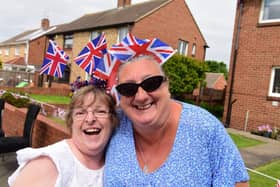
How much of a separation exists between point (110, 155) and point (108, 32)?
70.2 ft

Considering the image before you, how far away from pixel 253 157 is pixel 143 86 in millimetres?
5519

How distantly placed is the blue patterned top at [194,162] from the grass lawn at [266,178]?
10.3ft

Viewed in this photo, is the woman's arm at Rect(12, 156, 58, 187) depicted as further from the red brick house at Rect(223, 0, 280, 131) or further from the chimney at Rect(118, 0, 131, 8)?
the chimney at Rect(118, 0, 131, 8)

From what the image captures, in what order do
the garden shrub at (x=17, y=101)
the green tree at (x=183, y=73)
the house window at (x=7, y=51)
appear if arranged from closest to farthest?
the garden shrub at (x=17, y=101)
the green tree at (x=183, y=73)
the house window at (x=7, y=51)

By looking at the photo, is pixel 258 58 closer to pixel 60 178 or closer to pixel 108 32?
pixel 60 178

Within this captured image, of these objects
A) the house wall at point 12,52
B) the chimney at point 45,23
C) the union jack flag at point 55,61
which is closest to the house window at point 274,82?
the union jack flag at point 55,61

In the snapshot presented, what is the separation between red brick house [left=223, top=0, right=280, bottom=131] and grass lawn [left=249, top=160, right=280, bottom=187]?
4.50 m

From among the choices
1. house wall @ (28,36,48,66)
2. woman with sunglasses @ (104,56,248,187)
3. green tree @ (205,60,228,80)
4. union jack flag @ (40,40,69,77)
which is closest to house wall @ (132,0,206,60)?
union jack flag @ (40,40,69,77)

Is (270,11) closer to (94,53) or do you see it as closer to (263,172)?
(263,172)

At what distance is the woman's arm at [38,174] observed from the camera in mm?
1778

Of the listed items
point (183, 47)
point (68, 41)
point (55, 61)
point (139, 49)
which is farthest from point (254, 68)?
point (68, 41)

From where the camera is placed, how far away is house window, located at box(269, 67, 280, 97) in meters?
10.3

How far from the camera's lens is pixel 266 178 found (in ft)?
15.9

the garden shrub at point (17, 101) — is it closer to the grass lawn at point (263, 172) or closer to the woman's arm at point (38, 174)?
the grass lawn at point (263, 172)
